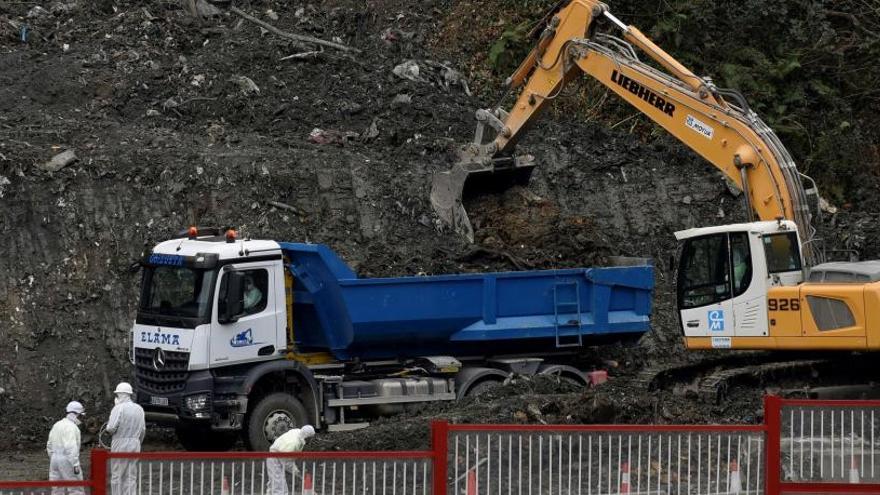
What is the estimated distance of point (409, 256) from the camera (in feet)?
67.7

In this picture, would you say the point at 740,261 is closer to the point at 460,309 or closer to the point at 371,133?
the point at 460,309

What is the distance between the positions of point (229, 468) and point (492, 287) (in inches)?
301

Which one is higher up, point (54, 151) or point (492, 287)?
point (54, 151)

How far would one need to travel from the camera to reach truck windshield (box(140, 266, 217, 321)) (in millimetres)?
16500

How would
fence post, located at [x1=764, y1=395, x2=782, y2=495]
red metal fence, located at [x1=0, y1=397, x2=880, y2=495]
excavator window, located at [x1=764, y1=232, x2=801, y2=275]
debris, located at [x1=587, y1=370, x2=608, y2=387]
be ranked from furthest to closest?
debris, located at [x1=587, y1=370, x2=608, y2=387]
excavator window, located at [x1=764, y1=232, x2=801, y2=275]
fence post, located at [x1=764, y1=395, x2=782, y2=495]
red metal fence, located at [x1=0, y1=397, x2=880, y2=495]

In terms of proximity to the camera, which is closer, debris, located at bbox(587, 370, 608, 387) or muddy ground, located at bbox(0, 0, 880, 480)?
debris, located at bbox(587, 370, 608, 387)

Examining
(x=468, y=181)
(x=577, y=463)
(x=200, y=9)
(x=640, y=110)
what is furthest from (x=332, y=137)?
(x=577, y=463)

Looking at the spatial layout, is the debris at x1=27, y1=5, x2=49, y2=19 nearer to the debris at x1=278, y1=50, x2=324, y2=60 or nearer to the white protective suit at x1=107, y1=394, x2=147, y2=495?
the debris at x1=278, y1=50, x2=324, y2=60

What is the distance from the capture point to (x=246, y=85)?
24.5 meters

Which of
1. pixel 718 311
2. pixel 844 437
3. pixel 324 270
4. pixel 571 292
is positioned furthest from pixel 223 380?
pixel 844 437

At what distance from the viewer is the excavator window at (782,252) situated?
661 inches

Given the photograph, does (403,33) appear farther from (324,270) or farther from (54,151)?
(324,270)

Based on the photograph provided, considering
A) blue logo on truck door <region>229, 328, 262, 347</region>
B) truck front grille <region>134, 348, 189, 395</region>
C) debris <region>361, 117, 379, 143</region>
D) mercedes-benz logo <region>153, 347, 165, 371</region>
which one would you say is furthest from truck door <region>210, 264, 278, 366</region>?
debris <region>361, 117, 379, 143</region>

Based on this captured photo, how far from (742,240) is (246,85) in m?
10.6
